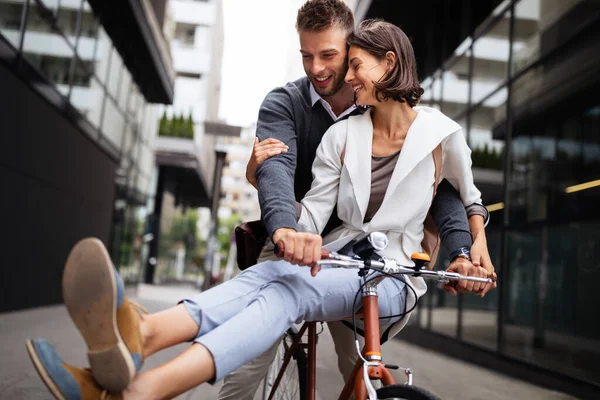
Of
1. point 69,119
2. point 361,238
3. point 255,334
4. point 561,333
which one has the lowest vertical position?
point 561,333

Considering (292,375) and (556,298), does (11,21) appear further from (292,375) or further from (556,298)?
(556,298)

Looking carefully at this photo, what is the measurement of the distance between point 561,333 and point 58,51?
921 centimetres

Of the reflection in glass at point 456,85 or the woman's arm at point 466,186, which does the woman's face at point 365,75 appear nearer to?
the woman's arm at point 466,186

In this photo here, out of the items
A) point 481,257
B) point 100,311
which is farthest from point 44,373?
point 481,257

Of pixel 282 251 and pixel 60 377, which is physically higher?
pixel 282 251

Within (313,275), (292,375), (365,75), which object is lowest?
(292,375)

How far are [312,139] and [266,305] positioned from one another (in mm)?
1062

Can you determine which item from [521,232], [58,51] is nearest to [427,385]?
[521,232]

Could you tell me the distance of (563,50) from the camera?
7828 millimetres

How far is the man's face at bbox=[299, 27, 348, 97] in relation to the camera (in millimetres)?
2662

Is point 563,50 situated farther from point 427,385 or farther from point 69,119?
point 69,119

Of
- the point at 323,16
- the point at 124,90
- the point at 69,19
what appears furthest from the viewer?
the point at 124,90

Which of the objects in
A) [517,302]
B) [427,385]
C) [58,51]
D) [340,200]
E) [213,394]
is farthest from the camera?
[58,51]

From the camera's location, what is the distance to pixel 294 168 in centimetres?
247
